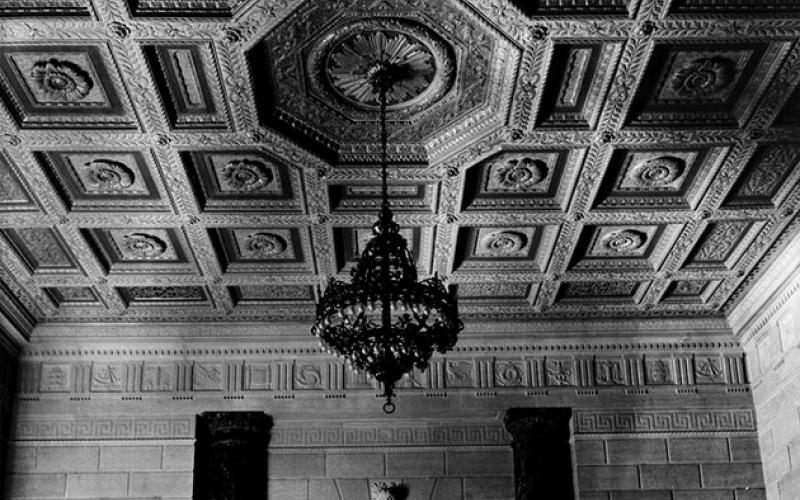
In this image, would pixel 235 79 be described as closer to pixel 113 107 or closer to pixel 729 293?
pixel 113 107

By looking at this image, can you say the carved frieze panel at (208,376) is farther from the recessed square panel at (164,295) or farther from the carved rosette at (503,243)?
the carved rosette at (503,243)

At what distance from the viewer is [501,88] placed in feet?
20.0

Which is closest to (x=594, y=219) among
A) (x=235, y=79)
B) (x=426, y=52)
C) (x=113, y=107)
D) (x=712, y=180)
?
(x=712, y=180)

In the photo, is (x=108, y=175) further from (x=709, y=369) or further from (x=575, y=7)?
(x=709, y=369)

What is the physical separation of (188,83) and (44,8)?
998mm

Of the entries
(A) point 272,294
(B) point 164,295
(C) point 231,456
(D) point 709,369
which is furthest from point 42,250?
(D) point 709,369

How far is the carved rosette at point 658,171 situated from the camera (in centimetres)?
698

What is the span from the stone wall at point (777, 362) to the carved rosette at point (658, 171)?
1465 mm

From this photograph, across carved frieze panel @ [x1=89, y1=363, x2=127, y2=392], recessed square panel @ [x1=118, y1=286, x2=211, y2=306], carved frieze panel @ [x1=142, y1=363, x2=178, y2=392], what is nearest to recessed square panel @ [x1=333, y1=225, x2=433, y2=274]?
recessed square panel @ [x1=118, y1=286, x2=211, y2=306]

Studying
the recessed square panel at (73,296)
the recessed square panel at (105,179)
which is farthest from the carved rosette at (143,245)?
the recessed square panel at (73,296)

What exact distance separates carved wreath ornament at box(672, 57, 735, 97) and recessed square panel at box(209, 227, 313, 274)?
3.16 m

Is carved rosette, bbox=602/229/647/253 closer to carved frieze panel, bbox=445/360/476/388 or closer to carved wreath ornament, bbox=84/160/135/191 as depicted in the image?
carved frieze panel, bbox=445/360/476/388

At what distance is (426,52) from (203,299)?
4.11m

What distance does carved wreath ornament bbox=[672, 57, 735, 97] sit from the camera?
19.1 feet
